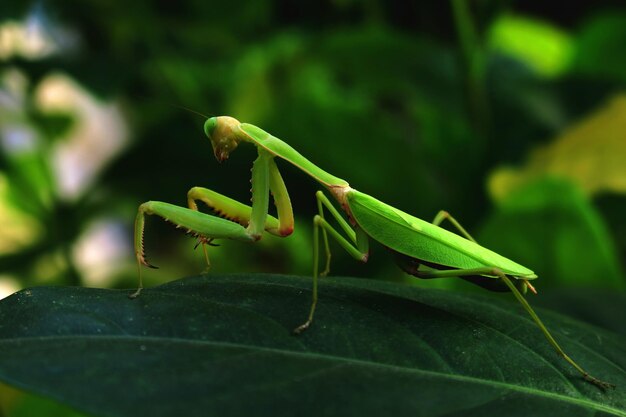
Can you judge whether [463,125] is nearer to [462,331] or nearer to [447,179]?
[447,179]

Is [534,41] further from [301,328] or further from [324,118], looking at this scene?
[301,328]

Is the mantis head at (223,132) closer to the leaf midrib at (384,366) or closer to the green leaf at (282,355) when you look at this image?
the green leaf at (282,355)

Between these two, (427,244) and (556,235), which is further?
(556,235)

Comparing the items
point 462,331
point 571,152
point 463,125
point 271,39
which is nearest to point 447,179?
point 463,125

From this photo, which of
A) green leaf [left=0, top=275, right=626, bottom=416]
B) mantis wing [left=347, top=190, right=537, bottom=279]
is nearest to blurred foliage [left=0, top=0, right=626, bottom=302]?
mantis wing [left=347, top=190, right=537, bottom=279]

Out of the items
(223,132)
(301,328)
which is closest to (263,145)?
(223,132)

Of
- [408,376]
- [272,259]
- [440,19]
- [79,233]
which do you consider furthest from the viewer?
[272,259]
